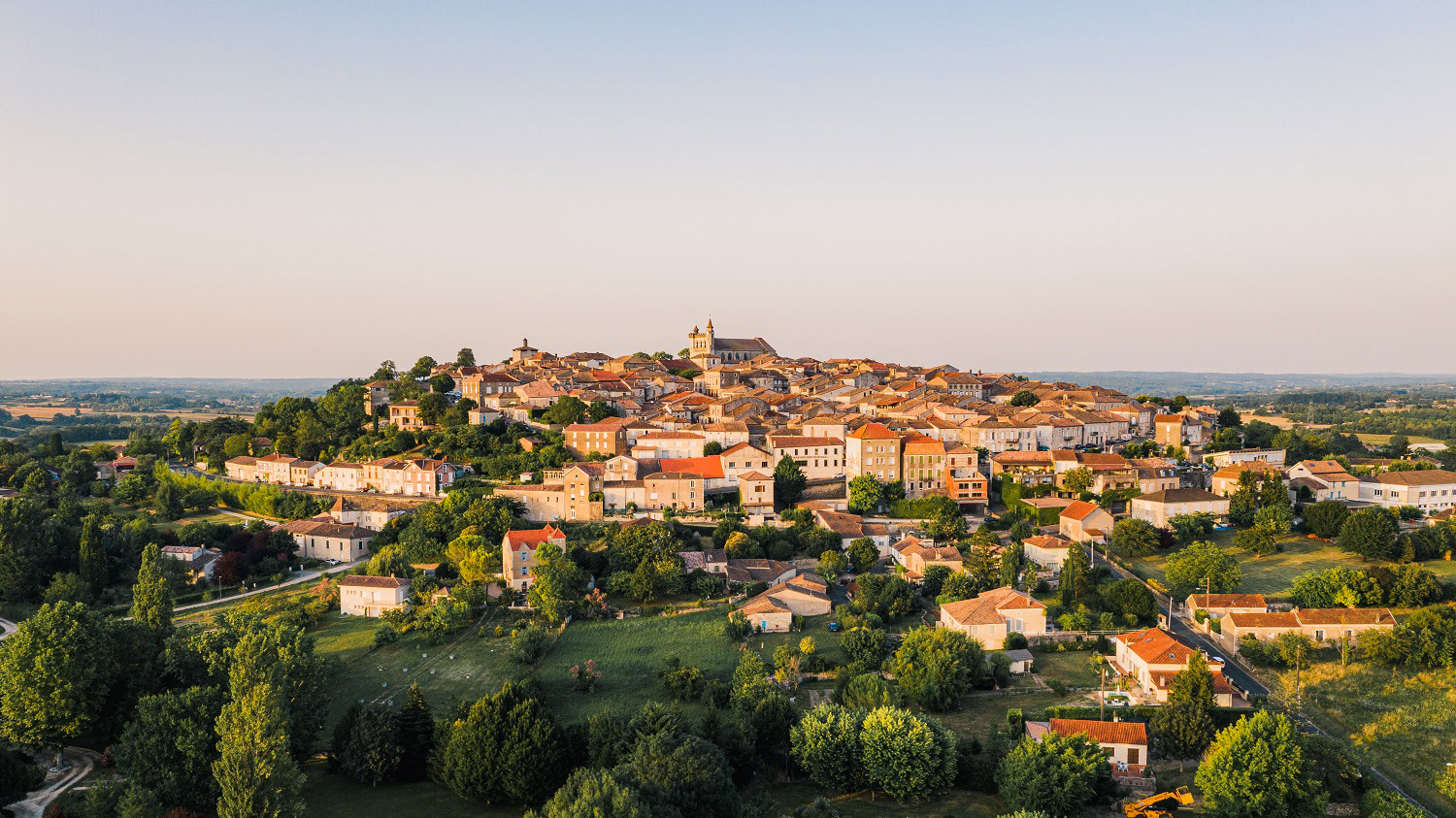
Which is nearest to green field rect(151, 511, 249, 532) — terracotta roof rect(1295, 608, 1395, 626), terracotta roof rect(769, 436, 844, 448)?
terracotta roof rect(769, 436, 844, 448)

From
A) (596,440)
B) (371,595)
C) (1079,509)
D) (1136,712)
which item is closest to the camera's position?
(1136,712)

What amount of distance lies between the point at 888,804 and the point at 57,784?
22.7 meters

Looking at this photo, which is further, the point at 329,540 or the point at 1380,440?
the point at 1380,440

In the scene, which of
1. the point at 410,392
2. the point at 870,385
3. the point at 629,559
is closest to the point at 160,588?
the point at 629,559

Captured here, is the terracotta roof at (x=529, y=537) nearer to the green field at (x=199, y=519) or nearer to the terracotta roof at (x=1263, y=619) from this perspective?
the green field at (x=199, y=519)

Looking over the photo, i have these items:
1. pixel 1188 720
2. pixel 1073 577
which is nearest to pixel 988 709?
pixel 1188 720

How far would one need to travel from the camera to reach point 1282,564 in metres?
42.2

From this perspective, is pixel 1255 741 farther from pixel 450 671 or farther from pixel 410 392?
pixel 410 392

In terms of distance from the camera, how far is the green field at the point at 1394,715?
24.5 meters

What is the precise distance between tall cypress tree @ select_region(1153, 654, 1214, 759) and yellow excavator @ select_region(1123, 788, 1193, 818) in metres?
2.22

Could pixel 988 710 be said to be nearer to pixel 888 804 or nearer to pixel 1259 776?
pixel 888 804

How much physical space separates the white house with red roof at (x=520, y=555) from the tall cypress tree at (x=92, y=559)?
62.9 ft

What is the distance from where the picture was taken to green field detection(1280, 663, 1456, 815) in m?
24.5

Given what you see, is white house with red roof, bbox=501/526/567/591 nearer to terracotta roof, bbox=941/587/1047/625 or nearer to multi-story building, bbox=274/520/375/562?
multi-story building, bbox=274/520/375/562
